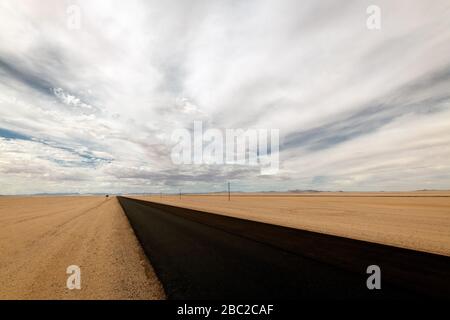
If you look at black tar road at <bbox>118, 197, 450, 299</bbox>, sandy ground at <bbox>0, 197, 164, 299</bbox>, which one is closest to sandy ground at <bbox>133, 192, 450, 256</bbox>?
black tar road at <bbox>118, 197, 450, 299</bbox>

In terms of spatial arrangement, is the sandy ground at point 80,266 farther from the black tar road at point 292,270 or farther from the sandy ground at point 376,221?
the sandy ground at point 376,221

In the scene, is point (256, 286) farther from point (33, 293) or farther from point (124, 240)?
point (124, 240)

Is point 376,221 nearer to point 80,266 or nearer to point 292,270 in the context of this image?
point 292,270

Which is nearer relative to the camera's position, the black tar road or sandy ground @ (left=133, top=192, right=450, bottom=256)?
the black tar road

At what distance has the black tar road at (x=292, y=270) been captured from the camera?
230 inches

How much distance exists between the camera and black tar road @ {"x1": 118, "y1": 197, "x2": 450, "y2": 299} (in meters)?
5.84

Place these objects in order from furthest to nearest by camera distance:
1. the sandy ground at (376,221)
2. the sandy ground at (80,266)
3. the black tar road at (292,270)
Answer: the sandy ground at (376,221) < the sandy ground at (80,266) < the black tar road at (292,270)

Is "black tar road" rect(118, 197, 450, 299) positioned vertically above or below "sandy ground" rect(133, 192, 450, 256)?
above

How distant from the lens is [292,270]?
294 inches

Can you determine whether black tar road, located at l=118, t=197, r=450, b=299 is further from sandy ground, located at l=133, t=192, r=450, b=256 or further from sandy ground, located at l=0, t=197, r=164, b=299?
A: sandy ground, located at l=133, t=192, r=450, b=256

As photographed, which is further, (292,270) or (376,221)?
(376,221)

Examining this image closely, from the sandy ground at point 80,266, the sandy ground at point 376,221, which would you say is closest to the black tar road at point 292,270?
the sandy ground at point 80,266

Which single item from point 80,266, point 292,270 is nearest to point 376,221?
point 292,270
